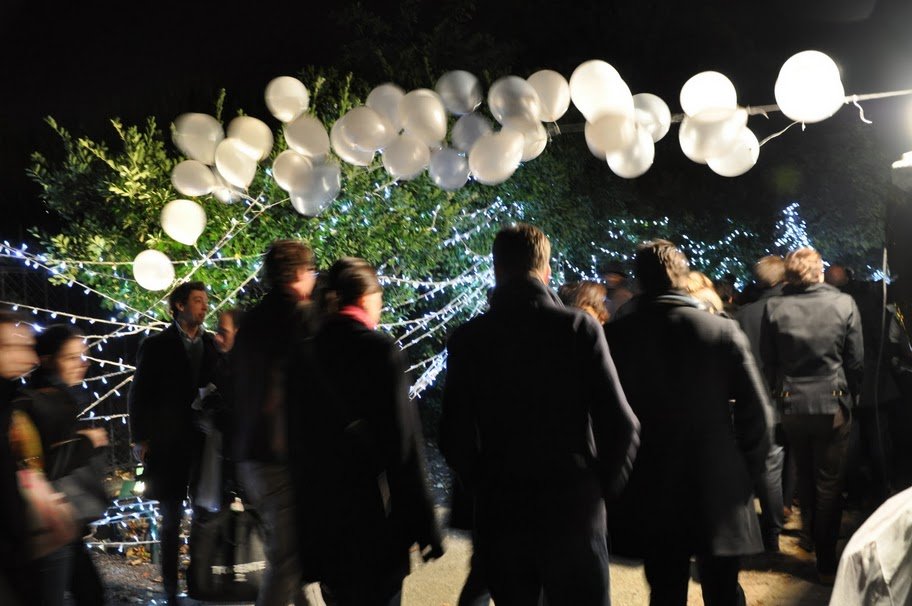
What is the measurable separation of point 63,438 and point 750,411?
295 centimetres

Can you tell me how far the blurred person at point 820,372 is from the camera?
5.37 m

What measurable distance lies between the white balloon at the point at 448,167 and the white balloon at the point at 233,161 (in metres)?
1.34

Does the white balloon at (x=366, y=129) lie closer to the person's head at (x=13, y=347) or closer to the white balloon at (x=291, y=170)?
the white balloon at (x=291, y=170)

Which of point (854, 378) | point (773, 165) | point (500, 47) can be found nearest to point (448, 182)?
point (854, 378)

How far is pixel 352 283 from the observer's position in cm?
344

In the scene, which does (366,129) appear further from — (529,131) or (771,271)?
(771,271)

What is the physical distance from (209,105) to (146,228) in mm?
3125

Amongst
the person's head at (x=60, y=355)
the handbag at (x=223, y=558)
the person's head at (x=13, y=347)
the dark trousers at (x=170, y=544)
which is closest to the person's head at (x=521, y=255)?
the person's head at (x=13, y=347)

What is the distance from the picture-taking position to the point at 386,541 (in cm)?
327

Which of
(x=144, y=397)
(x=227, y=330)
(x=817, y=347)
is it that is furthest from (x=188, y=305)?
(x=817, y=347)

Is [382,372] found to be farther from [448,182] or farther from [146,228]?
[146,228]

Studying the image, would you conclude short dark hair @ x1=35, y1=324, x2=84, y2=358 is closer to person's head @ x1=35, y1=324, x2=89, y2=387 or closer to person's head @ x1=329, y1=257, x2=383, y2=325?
person's head @ x1=35, y1=324, x2=89, y2=387

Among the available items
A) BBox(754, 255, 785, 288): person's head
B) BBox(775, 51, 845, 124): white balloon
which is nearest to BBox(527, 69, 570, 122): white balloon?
BBox(775, 51, 845, 124): white balloon

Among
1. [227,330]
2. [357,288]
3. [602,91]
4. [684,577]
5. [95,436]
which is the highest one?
[602,91]
